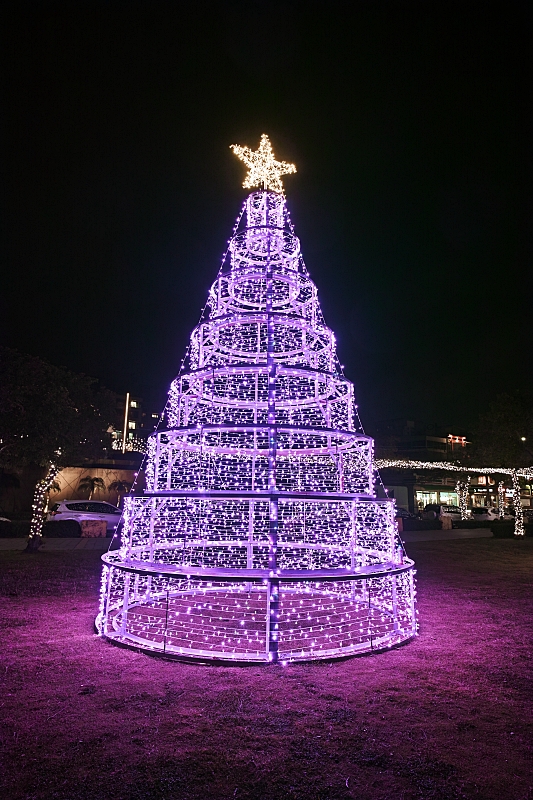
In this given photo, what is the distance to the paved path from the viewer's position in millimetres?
17461

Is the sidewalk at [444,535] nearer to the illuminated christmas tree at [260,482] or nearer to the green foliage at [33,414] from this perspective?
the illuminated christmas tree at [260,482]

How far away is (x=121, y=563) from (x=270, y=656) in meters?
2.39

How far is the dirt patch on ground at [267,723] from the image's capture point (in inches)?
132

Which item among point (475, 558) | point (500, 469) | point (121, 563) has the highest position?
point (500, 469)

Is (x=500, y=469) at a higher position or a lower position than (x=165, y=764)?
higher

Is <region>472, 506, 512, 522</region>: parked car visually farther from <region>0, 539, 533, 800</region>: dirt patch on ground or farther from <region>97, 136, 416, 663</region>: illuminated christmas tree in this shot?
<region>0, 539, 533, 800</region>: dirt patch on ground

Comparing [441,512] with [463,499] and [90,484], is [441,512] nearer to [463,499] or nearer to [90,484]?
[463,499]

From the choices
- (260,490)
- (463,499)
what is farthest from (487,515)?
(260,490)

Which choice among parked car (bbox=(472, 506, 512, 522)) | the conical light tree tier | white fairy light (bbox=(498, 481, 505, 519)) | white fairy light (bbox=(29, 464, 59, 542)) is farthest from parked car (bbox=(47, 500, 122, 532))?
parked car (bbox=(472, 506, 512, 522))

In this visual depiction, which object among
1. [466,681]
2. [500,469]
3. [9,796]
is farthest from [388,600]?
[500,469]

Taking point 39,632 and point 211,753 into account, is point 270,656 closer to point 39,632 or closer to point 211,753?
point 211,753

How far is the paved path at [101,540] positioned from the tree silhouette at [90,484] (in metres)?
12.4

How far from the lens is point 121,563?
266 inches

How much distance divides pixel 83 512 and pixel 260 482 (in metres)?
15.0
